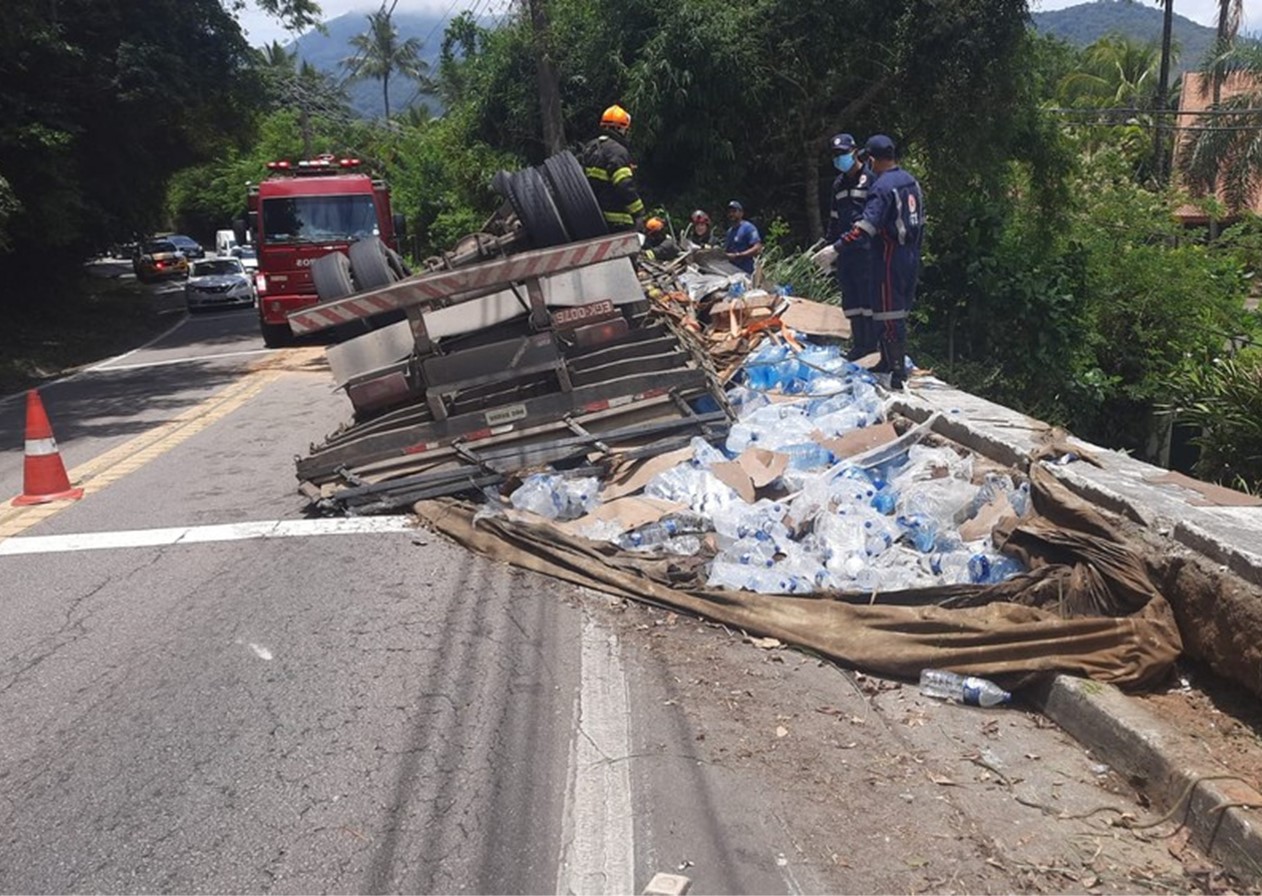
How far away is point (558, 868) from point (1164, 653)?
2.67m

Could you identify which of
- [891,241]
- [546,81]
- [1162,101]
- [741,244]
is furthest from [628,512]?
[1162,101]

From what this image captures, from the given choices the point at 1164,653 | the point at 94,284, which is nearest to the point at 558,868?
the point at 1164,653

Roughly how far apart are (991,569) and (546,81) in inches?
591

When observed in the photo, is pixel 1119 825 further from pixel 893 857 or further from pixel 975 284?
pixel 975 284

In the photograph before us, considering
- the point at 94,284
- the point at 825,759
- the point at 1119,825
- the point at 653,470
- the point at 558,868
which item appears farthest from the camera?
the point at 94,284

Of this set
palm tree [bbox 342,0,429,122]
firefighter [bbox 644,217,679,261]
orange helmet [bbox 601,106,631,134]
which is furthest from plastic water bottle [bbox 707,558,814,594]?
palm tree [bbox 342,0,429,122]

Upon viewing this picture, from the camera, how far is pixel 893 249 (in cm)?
841

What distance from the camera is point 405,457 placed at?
7.08 metres

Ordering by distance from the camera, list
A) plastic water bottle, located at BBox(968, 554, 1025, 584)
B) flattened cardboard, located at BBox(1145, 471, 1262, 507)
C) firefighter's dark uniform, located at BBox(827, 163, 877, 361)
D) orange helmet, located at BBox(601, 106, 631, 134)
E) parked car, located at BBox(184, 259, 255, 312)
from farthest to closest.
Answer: parked car, located at BBox(184, 259, 255, 312)
orange helmet, located at BBox(601, 106, 631, 134)
firefighter's dark uniform, located at BBox(827, 163, 877, 361)
plastic water bottle, located at BBox(968, 554, 1025, 584)
flattened cardboard, located at BBox(1145, 471, 1262, 507)

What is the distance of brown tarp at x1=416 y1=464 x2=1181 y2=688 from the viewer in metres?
4.49

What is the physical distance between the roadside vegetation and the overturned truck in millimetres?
5620

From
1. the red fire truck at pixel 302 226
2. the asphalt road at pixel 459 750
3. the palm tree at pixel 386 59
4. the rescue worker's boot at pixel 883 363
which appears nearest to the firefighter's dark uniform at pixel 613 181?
the rescue worker's boot at pixel 883 363

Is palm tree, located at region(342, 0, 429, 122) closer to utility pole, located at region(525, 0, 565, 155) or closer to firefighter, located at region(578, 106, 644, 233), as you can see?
utility pole, located at region(525, 0, 565, 155)

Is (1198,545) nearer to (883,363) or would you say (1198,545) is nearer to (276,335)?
(883,363)
